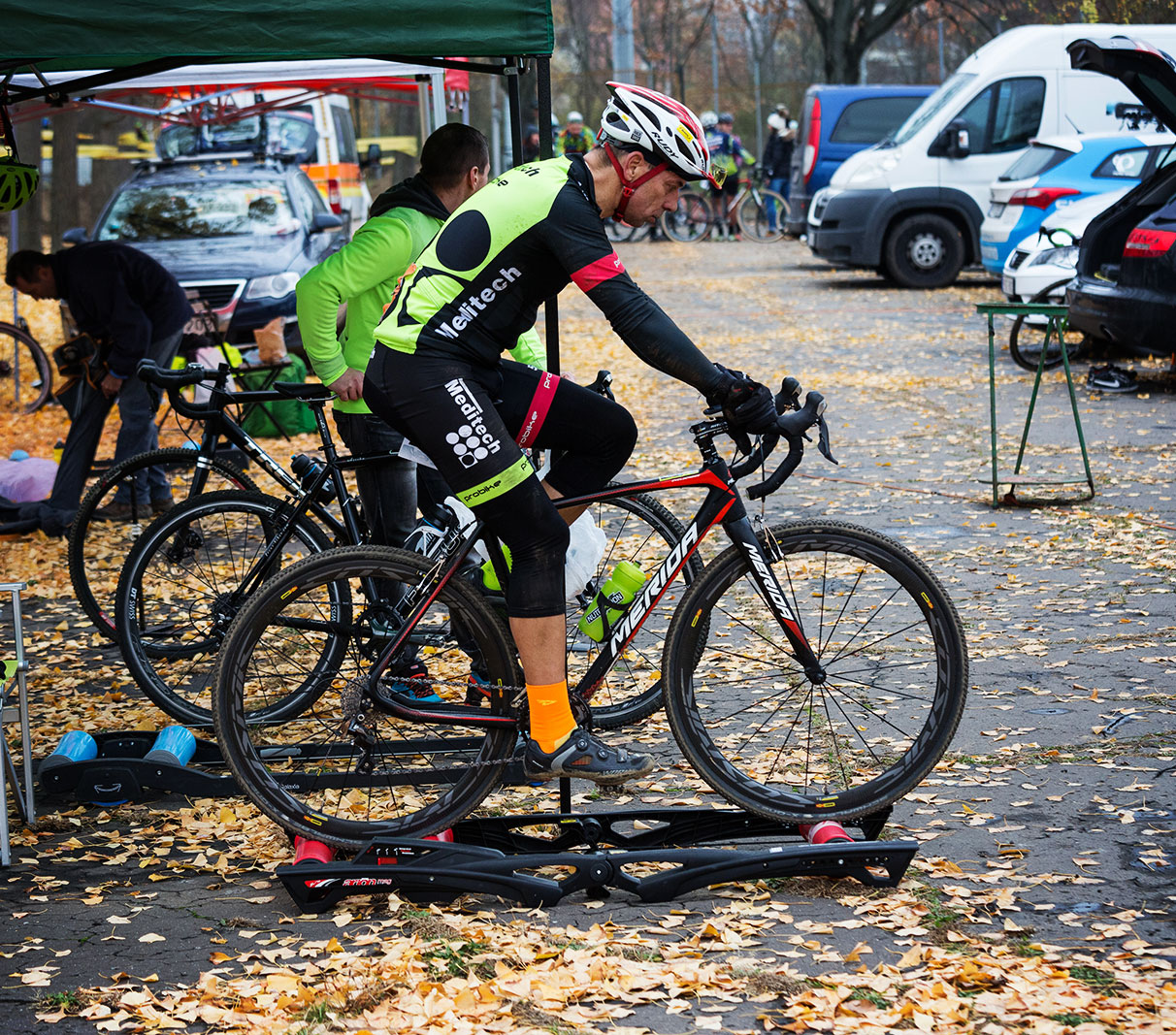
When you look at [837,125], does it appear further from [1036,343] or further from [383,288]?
[383,288]

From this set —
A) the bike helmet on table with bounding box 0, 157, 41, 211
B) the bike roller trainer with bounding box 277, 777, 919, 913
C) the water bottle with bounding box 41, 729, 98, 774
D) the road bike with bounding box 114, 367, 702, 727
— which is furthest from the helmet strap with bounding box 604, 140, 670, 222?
the bike helmet on table with bounding box 0, 157, 41, 211

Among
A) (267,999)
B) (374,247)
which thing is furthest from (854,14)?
(267,999)

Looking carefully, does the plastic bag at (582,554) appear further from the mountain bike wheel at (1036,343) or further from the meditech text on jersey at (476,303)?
the mountain bike wheel at (1036,343)

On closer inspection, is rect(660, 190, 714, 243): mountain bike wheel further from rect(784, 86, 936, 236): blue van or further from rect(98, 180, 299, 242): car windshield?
rect(98, 180, 299, 242): car windshield

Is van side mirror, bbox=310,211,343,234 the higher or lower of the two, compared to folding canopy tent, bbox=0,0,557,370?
lower

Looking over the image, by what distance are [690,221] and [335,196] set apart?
1115cm

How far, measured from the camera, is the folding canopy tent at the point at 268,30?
4.49m

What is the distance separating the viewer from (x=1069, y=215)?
14.2m

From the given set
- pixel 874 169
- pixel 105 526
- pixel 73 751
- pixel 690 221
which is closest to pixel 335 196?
pixel 874 169

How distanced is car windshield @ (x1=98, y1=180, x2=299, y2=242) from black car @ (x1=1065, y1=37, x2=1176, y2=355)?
7184 mm

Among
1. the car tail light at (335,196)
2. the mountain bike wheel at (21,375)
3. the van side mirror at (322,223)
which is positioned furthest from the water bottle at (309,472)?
the car tail light at (335,196)

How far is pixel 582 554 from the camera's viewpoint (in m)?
4.70

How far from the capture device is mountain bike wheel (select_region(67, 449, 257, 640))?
5832 mm

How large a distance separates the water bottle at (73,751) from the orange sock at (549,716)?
168 cm
